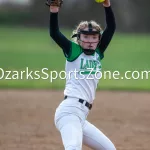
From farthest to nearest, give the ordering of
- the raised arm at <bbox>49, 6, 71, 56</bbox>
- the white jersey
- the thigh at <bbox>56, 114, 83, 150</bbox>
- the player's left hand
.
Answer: the player's left hand, the white jersey, the raised arm at <bbox>49, 6, 71, 56</bbox>, the thigh at <bbox>56, 114, 83, 150</bbox>

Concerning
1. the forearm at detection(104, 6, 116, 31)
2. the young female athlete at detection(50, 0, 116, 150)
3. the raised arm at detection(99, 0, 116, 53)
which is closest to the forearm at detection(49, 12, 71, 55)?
the young female athlete at detection(50, 0, 116, 150)

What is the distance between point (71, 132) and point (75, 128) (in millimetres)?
68

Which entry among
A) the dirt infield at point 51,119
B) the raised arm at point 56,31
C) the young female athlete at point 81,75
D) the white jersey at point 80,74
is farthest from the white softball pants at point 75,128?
the dirt infield at point 51,119

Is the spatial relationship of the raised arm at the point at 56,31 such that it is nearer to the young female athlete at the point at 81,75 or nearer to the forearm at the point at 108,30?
the young female athlete at the point at 81,75

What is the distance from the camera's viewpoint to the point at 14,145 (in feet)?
26.8

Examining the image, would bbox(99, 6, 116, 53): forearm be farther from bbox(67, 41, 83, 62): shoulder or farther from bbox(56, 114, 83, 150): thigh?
bbox(56, 114, 83, 150): thigh

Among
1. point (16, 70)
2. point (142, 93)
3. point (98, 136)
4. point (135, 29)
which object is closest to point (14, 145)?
point (98, 136)

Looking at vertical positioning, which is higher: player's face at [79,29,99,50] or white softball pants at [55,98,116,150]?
player's face at [79,29,99,50]

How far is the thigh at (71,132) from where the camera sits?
5.38m

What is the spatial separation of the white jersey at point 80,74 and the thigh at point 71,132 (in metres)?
0.27

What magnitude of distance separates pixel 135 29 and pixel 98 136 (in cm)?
5101

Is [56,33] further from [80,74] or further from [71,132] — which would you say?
[71,132]

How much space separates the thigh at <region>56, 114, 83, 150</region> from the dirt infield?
8.10ft

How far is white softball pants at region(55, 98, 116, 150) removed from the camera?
542 centimetres
